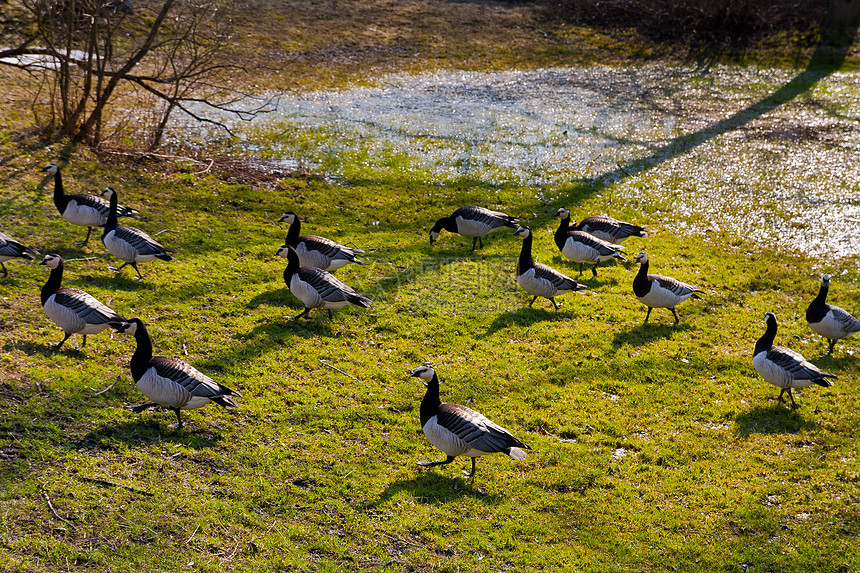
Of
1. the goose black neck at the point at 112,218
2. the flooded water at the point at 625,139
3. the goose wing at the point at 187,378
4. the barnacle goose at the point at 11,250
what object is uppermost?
the flooded water at the point at 625,139

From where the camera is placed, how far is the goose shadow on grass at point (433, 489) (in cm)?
801

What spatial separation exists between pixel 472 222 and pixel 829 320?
645 cm

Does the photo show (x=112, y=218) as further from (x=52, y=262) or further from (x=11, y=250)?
(x=52, y=262)

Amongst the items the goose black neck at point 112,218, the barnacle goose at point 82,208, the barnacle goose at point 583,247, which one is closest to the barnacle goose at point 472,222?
the barnacle goose at point 583,247

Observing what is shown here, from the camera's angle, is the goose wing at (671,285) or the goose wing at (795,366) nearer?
the goose wing at (795,366)

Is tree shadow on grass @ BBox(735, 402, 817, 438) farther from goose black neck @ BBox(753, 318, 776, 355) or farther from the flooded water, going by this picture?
the flooded water

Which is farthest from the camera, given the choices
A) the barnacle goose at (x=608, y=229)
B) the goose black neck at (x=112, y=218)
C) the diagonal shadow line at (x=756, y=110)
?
the diagonal shadow line at (x=756, y=110)

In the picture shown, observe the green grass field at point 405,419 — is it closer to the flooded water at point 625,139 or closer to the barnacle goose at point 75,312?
the barnacle goose at point 75,312

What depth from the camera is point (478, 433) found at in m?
8.02

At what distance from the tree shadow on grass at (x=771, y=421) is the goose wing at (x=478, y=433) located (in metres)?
3.59

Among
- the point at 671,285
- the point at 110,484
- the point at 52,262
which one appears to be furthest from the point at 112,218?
the point at 671,285

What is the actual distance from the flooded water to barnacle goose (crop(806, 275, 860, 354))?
4385 mm

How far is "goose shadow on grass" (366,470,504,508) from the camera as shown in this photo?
8008 millimetres

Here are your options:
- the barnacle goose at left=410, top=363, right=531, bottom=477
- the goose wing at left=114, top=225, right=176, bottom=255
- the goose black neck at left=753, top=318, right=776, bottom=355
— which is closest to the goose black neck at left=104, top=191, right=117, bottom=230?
the goose wing at left=114, top=225, right=176, bottom=255
